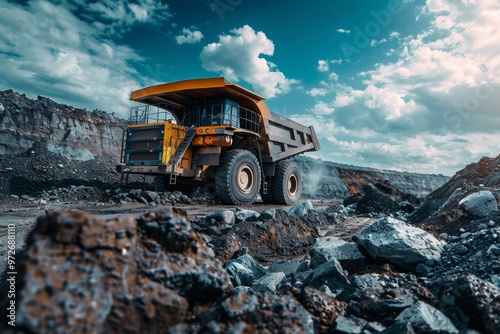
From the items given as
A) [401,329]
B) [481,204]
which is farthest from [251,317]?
[481,204]

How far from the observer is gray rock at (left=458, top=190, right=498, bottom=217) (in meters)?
4.99

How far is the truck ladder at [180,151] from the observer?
8.40m

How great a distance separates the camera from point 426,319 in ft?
5.32

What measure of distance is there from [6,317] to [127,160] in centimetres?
838

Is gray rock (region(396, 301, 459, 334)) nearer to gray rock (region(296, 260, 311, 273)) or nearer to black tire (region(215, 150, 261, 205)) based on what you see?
gray rock (region(296, 260, 311, 273))

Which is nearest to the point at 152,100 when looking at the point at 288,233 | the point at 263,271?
the point at 288,233

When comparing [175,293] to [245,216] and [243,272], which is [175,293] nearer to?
[243,272]

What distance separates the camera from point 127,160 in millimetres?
9094

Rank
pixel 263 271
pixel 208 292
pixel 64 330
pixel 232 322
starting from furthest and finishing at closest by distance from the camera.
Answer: pixel 263 271 < pixel 208 292 < pixel 232 322 < pixel 64 330

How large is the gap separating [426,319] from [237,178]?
7.65 meters

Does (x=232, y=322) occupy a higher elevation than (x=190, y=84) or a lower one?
lower

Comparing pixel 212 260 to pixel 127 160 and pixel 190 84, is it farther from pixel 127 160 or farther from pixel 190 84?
pixel 127 160

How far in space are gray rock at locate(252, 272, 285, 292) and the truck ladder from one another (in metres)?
5.98

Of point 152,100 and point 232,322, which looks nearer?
point 232,322
